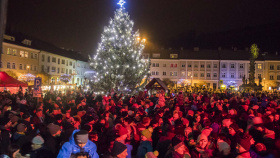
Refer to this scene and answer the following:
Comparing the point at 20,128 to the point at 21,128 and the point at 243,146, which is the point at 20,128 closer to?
the point at 21,128

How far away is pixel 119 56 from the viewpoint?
846 inches

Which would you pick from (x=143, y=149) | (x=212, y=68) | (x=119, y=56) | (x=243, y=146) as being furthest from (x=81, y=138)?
(x=212, y=68)

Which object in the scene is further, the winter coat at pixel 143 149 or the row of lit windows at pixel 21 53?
the row of lit windows at pixel 21 53

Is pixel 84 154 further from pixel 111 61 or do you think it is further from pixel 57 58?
pixel 57 58

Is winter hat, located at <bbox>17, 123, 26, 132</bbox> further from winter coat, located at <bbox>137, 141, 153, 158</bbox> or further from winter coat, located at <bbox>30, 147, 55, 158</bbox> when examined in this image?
winter coat, located at <bbox>137, 141, 153, 158</bbox>

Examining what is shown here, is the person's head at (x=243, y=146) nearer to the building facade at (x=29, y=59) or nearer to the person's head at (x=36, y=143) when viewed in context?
the person's head at (x=36, y=143)

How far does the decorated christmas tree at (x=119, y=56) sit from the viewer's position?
2138 centimetres

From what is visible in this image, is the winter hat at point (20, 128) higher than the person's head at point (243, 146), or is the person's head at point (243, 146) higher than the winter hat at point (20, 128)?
the winter hat at point (20, 128)

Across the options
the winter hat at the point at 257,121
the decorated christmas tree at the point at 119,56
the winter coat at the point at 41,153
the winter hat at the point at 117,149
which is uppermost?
the decorated christmas tree at the point at 119,56

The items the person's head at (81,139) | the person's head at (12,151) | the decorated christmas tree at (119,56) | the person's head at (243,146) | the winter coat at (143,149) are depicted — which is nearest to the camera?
the person's head at (81,139)

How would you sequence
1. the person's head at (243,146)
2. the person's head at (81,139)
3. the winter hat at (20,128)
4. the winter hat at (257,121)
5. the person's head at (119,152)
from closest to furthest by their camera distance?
the person's head at (81,139)
the person's head at (119,152)
the person's head at (243,146)
the winter hat at (20,128)
the winter hat at (257,121)

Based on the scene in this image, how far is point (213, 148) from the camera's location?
580 cm

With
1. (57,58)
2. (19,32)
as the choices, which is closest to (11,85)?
(19,32)

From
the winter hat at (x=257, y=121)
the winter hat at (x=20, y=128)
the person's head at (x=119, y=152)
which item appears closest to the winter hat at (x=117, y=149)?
the person's head at (x=119, y=152)
